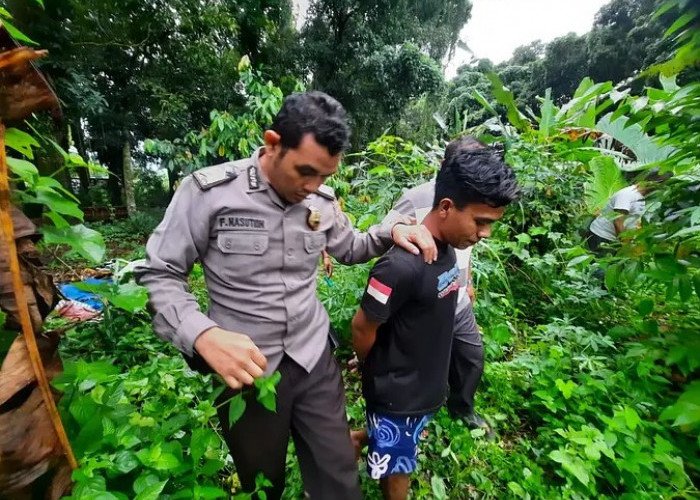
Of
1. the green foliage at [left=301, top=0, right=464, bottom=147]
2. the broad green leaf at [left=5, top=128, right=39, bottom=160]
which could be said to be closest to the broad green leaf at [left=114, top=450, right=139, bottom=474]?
the broad green leaf at [left=5, top=128, right=39, bottom=160]

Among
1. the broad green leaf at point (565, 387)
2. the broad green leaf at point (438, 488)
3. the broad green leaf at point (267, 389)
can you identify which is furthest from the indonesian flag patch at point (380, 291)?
the broad green leaf at point (565, 387)

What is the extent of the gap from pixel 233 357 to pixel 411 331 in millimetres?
712

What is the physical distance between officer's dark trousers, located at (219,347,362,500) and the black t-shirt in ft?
0.75

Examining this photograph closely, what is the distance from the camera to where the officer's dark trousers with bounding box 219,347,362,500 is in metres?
1.23

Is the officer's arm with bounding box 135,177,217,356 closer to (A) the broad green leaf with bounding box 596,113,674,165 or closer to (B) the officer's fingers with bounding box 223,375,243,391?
(B) the officer's fingers with bounding box 223,375,243,391

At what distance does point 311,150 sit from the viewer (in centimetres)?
111

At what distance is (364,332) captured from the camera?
135cm

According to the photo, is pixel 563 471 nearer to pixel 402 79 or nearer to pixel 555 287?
pixel 555 287

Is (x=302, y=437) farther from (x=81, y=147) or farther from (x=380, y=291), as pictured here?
(x=81, y=147)

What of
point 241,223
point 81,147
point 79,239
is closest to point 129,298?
point 79,239

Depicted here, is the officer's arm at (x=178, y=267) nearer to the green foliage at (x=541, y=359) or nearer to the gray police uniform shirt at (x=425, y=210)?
the green foliage at (x=541, y=359)

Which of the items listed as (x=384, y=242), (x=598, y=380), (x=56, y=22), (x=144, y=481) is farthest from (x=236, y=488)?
(x=56, y=22)

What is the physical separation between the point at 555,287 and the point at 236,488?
9.23 ft

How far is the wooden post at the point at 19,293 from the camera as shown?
1.99ft
